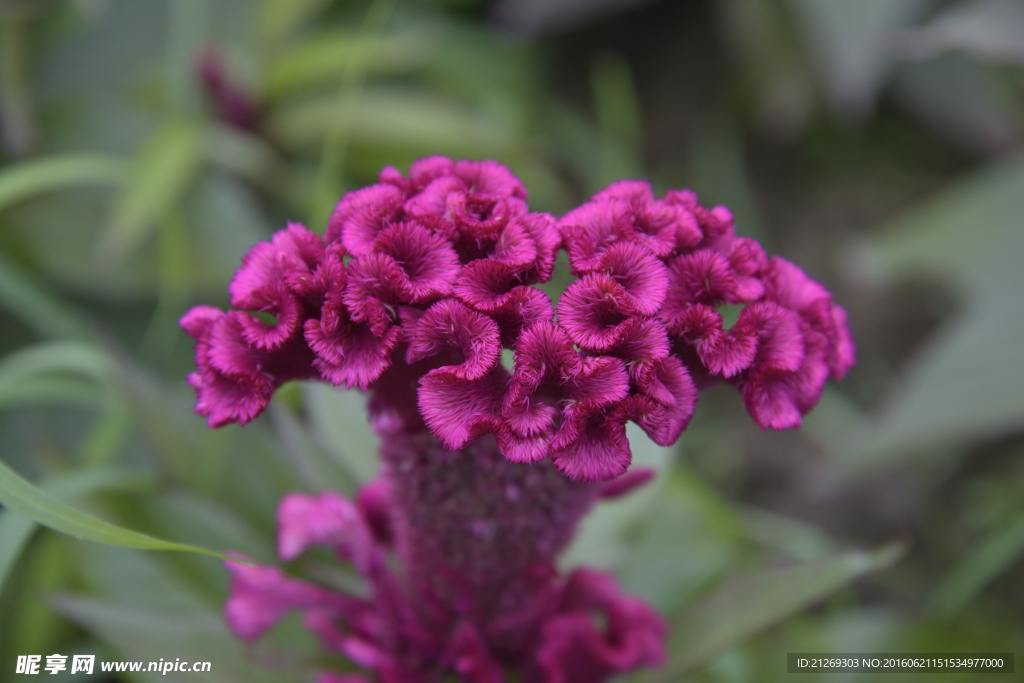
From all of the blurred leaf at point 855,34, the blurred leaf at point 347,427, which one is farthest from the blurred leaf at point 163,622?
the blurred leaf at point 855,34

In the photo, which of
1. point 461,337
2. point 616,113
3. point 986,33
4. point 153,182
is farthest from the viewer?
point 616,113

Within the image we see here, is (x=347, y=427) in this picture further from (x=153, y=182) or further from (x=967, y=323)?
(x=967, y=323)

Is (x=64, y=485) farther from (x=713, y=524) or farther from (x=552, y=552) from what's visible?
(x=713, y=524)

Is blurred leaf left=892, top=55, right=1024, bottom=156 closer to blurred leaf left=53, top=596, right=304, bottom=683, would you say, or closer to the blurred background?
the blurred background

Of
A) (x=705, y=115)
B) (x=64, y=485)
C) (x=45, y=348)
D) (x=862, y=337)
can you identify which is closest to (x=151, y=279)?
(x=45, y=348)

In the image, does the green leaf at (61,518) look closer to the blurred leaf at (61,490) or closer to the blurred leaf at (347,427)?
the blurred leaf at (61,490)

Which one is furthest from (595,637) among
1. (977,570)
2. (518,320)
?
(977,570)

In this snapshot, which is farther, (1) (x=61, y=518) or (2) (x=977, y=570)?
(2) (x=977, y=570)
